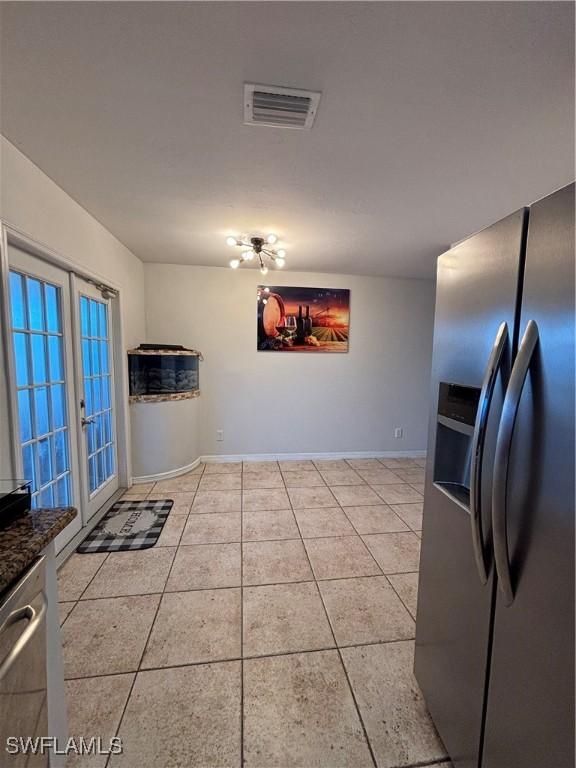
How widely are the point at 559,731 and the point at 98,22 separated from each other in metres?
2.26

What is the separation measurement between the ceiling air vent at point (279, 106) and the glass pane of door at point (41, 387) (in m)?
1.54

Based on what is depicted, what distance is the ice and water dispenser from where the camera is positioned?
1050 millimetres

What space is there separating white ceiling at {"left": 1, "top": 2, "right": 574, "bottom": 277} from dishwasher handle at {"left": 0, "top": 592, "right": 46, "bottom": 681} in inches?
66.5

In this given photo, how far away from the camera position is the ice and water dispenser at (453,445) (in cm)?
105

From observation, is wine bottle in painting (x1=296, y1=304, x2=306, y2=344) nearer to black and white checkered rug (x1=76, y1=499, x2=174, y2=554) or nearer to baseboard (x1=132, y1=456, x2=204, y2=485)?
baseboard (x1=132, y1=456, x2=204, y2=485)

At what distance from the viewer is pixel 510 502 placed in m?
0.80

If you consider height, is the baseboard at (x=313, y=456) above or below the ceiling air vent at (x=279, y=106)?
below

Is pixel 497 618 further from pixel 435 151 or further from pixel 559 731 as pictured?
pixel 435 151

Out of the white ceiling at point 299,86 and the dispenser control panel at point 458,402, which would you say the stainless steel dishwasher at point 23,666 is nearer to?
the dispenser control panel at point 458,402

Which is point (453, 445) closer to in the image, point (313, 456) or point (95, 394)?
point (95, 394)

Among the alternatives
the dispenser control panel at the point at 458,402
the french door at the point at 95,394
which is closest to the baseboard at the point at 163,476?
the french door at the point at 95,394

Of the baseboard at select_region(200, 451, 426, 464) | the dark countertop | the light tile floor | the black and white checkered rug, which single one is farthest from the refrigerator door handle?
the baseboard at select_region(200, 451, 426, 464)

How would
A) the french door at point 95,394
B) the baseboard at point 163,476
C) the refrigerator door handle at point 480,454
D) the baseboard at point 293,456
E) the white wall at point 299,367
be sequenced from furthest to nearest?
1. the baseboard at point 293,456
2. the white wall at point 299,367
3. the baseboard at point 163,476
4. the french door at point 95,394
5. the refrigerator door handle at point 480,454

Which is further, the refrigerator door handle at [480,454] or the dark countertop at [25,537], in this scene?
the refrigerator door handle at [480,454]
